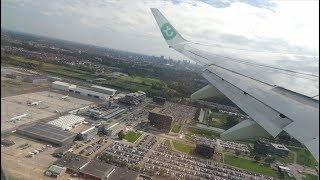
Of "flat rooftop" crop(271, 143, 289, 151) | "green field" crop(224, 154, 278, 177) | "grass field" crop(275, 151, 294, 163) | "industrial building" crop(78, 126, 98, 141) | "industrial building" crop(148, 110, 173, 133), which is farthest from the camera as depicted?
"industrial building" crop(148, 110, 173, 133)

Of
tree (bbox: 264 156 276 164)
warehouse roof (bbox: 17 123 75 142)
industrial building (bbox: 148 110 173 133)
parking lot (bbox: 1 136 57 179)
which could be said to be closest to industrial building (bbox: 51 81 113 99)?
industrial building (bbox: 148 110 173 133)

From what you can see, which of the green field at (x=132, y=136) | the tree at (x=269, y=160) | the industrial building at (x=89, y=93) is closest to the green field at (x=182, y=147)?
the green field at (x=132, y=136)

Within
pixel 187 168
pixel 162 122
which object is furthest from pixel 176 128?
pixel 187 168

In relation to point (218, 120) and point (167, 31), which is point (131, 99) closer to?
point (218, 120)

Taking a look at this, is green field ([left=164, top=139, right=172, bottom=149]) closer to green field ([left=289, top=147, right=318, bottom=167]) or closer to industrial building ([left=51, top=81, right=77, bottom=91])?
green field ([left=289, top=147, right=318, bottom=167])

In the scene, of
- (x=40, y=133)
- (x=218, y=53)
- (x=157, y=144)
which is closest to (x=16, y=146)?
(x=40, y=133)

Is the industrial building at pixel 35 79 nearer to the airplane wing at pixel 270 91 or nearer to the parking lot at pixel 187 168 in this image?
the parking lot at pixel 187 168
